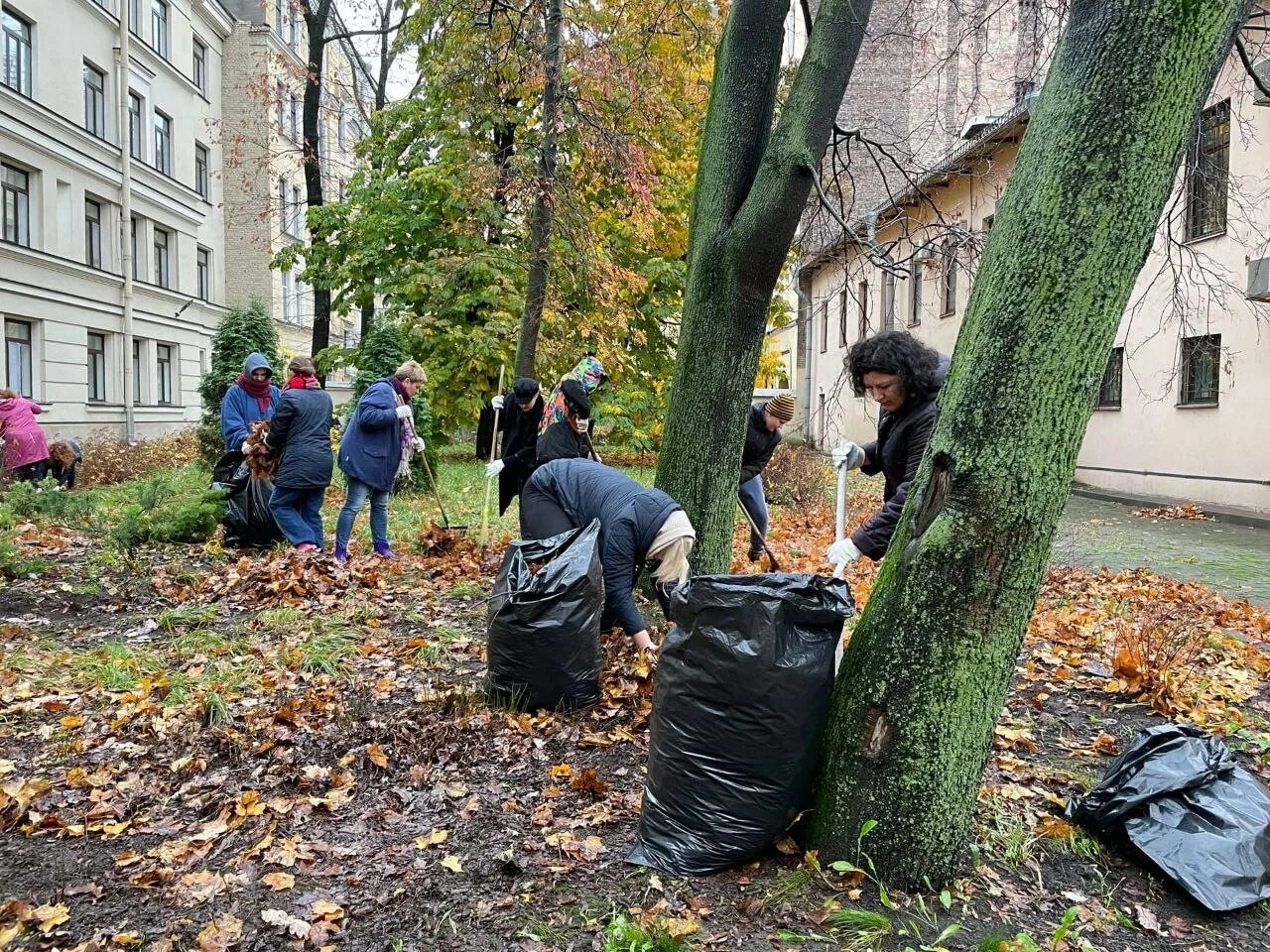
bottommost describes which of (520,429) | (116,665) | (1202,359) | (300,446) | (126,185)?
(116,665)

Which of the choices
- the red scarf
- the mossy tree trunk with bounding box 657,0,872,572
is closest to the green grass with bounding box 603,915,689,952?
the mossy tree trunk with bounding box 657,0,872,572

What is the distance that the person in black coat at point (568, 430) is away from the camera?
6695mm

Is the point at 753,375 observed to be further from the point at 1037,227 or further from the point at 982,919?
the point at 982,919

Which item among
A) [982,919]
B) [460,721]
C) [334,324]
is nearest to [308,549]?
[460,721]

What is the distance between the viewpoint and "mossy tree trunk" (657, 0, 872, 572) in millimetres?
4781

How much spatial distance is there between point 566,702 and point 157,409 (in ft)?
76.1

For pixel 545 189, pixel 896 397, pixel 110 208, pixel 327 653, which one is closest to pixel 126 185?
pixel 110 208

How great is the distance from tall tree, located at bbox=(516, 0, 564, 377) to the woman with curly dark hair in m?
→ 5.94

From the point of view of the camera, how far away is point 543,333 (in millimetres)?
15430

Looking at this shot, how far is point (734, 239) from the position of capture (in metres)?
4.84

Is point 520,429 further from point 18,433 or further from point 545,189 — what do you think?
point 18,433

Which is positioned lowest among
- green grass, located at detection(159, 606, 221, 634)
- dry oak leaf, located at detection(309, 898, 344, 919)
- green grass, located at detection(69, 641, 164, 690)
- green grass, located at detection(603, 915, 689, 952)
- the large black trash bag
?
dry oak leaf, located at detection(309, 898, 344, 919)

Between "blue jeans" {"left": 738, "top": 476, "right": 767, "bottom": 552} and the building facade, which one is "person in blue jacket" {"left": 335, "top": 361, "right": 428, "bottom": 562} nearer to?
"blue jeans" {"left": 738, "top": 476, "right": 767, "bottom": 552}

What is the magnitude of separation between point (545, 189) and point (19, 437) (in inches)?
275
